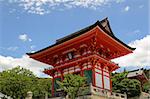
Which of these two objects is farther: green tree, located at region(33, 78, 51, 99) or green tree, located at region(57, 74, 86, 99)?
green tree, located at region(33, 78, 51, 99)

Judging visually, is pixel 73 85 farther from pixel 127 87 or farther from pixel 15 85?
pixel 127 87

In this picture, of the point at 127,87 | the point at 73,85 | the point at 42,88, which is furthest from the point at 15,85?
the point at 127,87

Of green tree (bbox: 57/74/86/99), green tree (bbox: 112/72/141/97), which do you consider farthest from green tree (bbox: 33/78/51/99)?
green tree (bbox: 57/74/86/99)

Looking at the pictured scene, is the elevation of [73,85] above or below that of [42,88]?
above

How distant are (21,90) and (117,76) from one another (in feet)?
41.9

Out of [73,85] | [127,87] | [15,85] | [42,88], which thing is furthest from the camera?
[42,88]

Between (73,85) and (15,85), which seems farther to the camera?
(15,85)

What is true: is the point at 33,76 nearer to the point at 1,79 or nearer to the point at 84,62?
the point at 1,79

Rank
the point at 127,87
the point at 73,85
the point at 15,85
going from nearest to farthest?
the point at 73,85
the point at 15,85
the point at 127,87

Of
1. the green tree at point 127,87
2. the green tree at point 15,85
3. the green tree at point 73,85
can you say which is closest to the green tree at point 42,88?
the green tree at point 15,85

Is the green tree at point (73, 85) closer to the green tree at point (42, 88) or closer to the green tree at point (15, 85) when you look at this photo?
the green tree at point (15, 85)

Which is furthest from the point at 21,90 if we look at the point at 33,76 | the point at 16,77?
the point at 33,76

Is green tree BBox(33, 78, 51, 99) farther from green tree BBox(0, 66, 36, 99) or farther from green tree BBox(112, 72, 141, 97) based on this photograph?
green tree BBox(112, 72, 141, 97)

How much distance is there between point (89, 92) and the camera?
2238 centimetres
